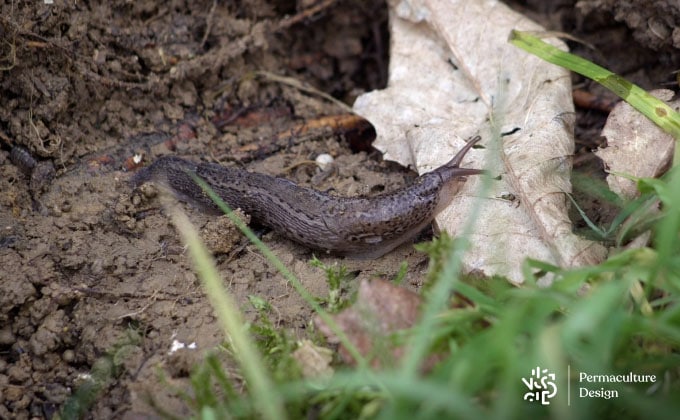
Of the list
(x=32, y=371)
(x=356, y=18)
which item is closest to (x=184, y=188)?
(x=32, y=371)

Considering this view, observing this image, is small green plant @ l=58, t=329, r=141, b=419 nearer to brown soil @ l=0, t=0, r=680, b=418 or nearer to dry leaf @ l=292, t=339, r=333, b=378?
brown soil @ l=0, t=0, r=680, b=418

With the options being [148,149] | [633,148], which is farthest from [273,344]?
[633,148]

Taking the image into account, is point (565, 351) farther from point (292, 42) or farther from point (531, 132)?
point (292, 42)

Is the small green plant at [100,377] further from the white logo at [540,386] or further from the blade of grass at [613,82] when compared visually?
the blade of grass at [613,82]

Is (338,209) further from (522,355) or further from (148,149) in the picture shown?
(522,355)

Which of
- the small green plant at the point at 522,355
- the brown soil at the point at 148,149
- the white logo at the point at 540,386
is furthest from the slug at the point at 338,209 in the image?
the white logo at the point at 540,386

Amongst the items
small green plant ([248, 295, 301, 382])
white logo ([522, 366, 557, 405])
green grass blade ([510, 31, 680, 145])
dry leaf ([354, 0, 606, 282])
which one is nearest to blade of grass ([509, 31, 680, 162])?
green grass blade ([510, 31, 680, 145])
